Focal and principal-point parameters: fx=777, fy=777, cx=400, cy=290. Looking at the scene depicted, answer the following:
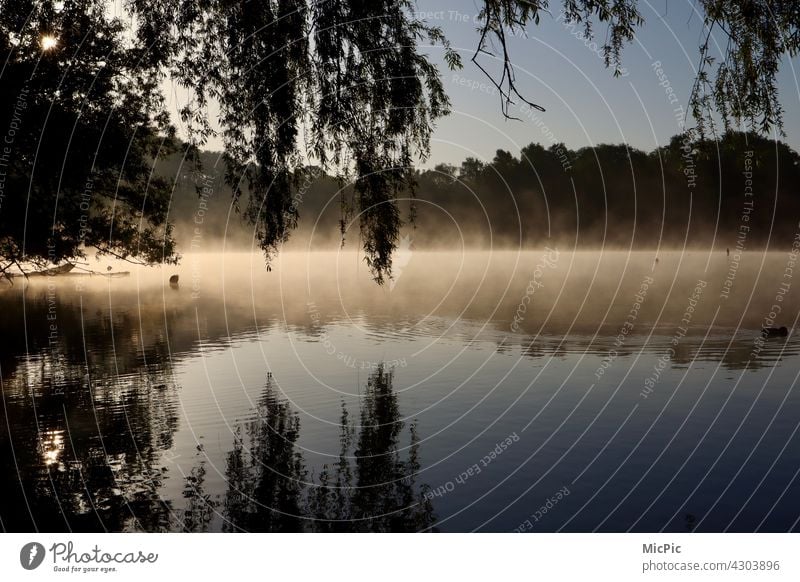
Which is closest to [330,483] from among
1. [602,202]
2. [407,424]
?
[407,424]

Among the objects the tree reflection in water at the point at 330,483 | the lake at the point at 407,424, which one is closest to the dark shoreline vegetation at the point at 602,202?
the lake at the point at 407,424

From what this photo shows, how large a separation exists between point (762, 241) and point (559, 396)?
132847 millimetres

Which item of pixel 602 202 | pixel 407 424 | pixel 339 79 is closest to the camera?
pixel 339 79

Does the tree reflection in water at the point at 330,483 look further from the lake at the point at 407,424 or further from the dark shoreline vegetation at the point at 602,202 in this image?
the dark shoreline vegetation at the point at 602,202

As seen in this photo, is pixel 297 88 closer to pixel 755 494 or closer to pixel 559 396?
pixel 755 494

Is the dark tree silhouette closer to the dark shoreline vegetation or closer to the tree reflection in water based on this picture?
the tree reflection in water

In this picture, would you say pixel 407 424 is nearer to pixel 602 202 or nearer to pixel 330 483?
pixel 330 483

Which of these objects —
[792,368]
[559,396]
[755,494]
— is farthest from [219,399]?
[792,368]

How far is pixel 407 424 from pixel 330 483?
6.00 m

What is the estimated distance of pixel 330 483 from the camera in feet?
53.9

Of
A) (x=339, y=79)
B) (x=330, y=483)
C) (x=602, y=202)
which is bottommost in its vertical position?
(x=330, y=483)

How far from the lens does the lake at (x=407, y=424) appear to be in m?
14.9

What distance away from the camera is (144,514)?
14508 mm

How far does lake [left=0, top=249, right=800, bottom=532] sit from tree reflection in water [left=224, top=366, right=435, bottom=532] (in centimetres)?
6
